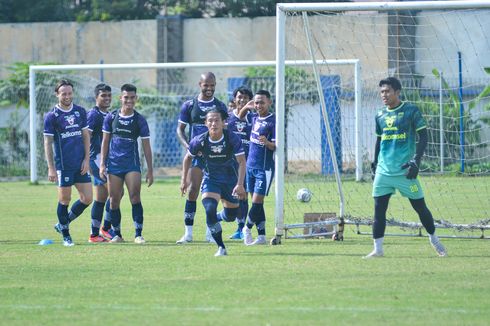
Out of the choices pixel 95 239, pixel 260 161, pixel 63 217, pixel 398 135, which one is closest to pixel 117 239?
pixel 95 239

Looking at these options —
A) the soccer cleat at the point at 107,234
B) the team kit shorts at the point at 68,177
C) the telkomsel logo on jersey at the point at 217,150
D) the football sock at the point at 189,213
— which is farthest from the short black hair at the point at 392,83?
the soccer cleat at the point at 107,234

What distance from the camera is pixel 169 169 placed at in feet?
108

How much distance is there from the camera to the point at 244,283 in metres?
9.62

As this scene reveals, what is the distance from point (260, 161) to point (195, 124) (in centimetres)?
109

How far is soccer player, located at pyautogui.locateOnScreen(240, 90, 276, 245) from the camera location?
1360 centimetres

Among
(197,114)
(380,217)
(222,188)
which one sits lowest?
(380,217)

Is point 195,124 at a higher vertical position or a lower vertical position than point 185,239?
higher

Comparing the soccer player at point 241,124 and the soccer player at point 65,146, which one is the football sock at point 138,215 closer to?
the soccer player at point 65,146

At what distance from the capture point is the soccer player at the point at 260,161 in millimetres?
13602

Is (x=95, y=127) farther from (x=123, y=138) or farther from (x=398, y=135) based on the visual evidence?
(x=398, y=135)

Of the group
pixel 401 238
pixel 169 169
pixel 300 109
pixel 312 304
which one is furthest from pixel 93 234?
pixel 169 169

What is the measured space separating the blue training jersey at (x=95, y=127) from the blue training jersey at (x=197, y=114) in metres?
1.27

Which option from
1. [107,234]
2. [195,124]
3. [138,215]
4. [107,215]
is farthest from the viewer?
[107,234]

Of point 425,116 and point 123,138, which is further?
point 425,116
